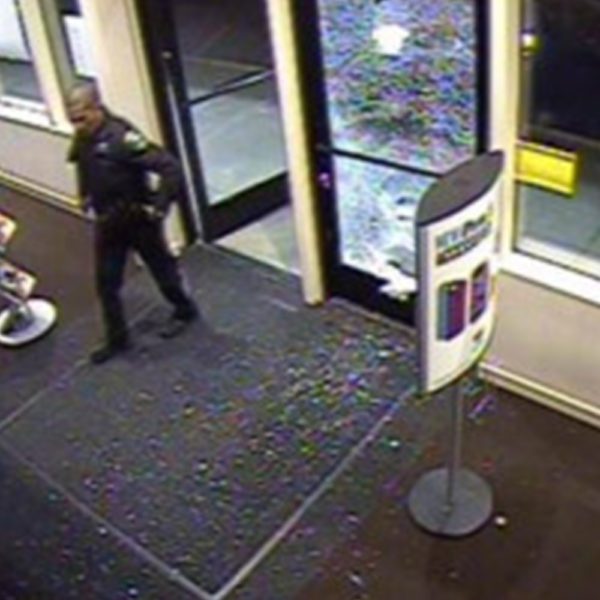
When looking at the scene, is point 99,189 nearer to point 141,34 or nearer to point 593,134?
point 141,34

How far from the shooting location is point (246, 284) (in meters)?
5.48

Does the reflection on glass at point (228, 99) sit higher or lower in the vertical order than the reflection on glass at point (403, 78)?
lower

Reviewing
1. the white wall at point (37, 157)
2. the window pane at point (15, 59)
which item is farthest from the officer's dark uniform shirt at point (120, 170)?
the window pane at point (15, 59)

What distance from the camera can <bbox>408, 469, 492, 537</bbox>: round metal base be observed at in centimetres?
396

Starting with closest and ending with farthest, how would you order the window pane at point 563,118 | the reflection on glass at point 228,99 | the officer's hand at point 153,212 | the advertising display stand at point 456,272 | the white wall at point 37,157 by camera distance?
the advertising display stand at point 456,272 → the window pane at point 563,118 → the officer's hand at point 153,212 → the reflection on glass at point 228,99 → the white wall at point 37,157

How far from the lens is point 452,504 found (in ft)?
13.1

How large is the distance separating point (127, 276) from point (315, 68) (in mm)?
1757

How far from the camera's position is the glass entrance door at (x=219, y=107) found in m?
5.23

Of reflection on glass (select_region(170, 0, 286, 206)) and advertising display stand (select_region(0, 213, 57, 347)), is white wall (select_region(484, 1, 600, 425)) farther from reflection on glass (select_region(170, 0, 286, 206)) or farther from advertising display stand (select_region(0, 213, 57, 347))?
advertising display stand (select_region(0, 213, 57, 347))

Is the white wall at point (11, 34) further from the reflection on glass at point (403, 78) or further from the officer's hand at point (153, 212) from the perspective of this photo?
the reflection on glass at point (403, 78)

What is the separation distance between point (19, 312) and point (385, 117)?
2.19 meters

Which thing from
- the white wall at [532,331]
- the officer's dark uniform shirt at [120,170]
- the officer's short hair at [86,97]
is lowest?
the white wall at [532,331]

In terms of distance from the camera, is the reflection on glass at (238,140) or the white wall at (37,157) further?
the white wall at (37,157)

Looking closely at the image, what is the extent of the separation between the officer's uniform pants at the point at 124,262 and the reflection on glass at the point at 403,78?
3.26 feet
